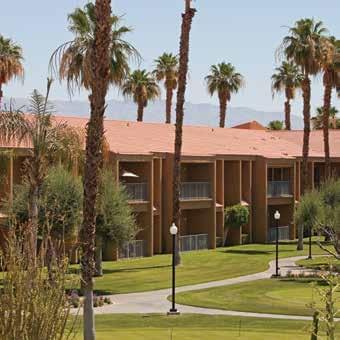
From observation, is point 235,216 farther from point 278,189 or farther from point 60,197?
point 60,197

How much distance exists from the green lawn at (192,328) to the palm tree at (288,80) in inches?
1178

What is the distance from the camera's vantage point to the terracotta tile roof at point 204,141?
49.7m

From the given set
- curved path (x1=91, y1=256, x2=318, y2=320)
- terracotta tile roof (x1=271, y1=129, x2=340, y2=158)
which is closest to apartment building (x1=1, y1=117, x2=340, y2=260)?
terracotta tile roof (x1=271, y1=129, x2=340, y2=158)

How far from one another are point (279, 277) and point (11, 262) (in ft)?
107

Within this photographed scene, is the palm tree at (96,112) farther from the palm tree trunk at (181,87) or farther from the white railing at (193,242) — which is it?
the white railing at (193,242)

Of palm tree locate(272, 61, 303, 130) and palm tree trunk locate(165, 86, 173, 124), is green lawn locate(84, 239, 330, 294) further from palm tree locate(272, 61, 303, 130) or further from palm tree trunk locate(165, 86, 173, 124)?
palm tree trunk locate(165, 86, 173, 124)

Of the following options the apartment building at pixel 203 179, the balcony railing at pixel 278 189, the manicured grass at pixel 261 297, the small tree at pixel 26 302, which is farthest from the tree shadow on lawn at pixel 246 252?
the small tree at pixel 26 302

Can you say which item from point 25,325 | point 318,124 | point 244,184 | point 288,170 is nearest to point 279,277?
point 244,184

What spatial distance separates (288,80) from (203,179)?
12.8 metres

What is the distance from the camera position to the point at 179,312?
29.6 m

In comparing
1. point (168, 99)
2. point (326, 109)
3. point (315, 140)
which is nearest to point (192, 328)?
point (326, 109)

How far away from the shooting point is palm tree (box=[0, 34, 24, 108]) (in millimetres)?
58281

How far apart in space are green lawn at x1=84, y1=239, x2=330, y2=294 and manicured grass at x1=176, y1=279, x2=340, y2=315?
2642mm

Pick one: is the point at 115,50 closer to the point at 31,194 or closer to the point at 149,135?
the point at 31,194
